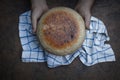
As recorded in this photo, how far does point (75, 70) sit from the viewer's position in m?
1.10

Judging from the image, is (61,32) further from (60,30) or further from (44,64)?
(44,64)

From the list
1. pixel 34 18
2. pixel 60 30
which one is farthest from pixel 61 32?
pixel 34 18

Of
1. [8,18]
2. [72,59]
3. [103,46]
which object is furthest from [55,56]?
[8,18]

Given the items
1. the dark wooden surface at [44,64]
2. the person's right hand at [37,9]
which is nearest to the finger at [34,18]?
the person's right hand at [37,9]

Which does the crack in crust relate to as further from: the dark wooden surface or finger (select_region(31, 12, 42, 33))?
the dark wooden surface

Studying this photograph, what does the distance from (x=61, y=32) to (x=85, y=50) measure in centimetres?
18

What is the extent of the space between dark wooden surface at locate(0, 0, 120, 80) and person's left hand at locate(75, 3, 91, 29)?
0.09m

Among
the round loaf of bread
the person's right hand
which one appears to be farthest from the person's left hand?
the person's right hand

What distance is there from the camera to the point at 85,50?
42.5 inches

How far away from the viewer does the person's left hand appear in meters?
1.05

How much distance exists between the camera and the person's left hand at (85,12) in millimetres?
1046

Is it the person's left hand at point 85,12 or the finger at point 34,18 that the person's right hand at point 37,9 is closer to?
the finger at point 34,18

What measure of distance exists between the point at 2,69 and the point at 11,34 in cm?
19

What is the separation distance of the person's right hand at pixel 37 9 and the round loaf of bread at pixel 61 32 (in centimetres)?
6
